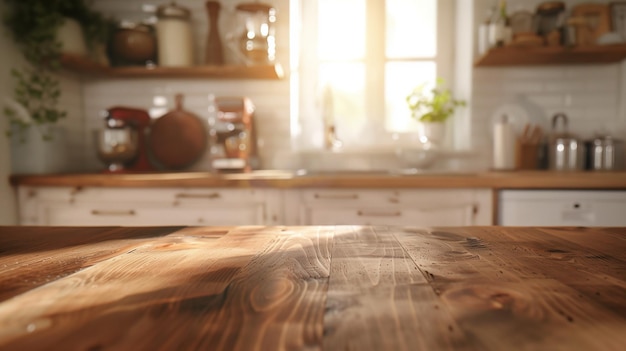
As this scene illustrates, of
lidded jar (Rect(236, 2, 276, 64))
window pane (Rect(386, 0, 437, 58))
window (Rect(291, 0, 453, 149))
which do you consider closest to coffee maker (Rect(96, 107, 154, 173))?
lidded jar (Rect(236, 2, 276, 64))

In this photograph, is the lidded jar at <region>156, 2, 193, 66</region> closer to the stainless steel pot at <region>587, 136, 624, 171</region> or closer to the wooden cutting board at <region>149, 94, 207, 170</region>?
the wooden cutting board at <region>149, 94, 207, 170</region>

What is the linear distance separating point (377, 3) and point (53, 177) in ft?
6.69

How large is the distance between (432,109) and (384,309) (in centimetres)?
220

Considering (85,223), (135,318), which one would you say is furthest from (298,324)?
(85,223)

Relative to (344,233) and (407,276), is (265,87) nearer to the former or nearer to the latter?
(344,233)

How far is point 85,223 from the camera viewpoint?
1.86 m

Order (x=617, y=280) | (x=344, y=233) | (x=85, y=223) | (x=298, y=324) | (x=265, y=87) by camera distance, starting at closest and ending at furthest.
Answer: (x=298, y=324), (x=617, y=280), (x=344, y=233), (x=85, y=223), (x=265, y=87)

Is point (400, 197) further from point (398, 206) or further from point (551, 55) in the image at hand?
point (551, 55)

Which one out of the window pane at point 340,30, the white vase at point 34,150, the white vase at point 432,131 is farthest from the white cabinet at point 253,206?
the window pane at point 340,30

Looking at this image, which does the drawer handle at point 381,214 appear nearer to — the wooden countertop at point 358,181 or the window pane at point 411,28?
the wooden countertop at point 358,181

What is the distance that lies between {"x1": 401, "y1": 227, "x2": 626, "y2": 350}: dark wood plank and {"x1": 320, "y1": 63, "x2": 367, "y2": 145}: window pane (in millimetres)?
2034

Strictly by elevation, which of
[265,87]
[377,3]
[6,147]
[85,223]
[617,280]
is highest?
[377,3]

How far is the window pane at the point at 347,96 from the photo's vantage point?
2.55 m

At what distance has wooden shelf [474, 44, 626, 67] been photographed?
6.63 ft
